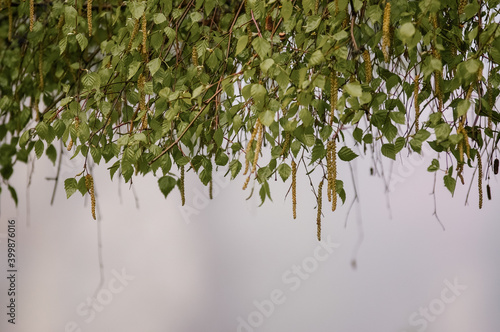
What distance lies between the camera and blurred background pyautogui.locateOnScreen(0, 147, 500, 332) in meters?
1.91

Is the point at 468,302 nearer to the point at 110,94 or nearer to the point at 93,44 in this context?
the point at 110,94

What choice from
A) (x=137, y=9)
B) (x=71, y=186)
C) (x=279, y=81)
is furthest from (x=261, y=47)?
(x=71, y=186)

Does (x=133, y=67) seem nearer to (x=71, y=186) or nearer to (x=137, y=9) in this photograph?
(x=137, y=9)

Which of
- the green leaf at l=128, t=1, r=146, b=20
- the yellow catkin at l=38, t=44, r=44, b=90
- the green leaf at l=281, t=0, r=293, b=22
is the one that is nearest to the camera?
the green leaf at l=281, t=0, r=293, b=22

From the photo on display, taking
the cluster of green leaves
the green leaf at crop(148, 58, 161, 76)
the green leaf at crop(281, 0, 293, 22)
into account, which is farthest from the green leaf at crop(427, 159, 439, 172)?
the green leaf at crop(148, 58, 161, 76)

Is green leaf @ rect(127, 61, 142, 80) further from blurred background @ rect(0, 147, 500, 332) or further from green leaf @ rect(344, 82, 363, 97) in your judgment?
blurred background @ rect(0, 147, 500, 332)

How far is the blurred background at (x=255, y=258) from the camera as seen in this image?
6.26 ft

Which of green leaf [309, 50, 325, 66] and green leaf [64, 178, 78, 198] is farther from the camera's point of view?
green leaf [64, 178, 78, 198]

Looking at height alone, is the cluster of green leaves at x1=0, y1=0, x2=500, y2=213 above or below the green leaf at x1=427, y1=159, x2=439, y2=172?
above

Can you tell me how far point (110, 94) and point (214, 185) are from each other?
785 mm

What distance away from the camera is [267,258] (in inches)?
80.1

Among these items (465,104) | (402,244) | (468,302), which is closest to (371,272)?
(402,244)

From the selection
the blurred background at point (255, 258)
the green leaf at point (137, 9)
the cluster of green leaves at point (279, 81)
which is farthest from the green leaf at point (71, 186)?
the blurred background at point (255, 258)

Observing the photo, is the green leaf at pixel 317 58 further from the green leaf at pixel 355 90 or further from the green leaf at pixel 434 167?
the green leaf at pixel 434 167
